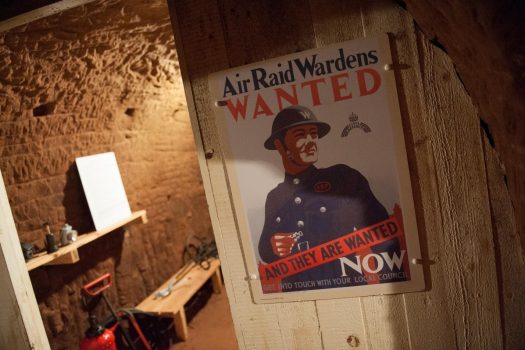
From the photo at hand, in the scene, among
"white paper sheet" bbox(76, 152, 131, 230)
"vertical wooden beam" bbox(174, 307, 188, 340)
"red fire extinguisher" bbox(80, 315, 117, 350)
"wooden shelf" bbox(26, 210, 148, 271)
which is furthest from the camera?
"vertical wooden beam" bbox(174, 307, 188, 340)

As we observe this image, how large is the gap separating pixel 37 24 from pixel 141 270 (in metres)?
2.99

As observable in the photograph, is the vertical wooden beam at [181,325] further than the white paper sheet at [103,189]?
Yes

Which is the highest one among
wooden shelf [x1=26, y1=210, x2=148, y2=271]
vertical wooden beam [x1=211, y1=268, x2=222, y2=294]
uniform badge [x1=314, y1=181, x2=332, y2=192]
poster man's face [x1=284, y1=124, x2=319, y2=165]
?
poster man's face [x1=284, y1=124, x2=319, y2=165]

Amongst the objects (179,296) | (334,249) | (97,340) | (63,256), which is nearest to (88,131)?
(63,256)

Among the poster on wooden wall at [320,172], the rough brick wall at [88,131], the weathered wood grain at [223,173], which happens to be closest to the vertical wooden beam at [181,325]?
the rough brick wall at [88,131]

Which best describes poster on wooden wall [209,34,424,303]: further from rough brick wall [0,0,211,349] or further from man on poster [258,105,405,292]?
rough brick wall [0,0,211,349]

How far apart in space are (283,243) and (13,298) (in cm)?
111

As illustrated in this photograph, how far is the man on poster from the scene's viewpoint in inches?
A: 41.6

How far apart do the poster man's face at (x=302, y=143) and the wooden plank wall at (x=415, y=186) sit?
0.25m

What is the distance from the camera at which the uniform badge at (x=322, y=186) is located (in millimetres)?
1074

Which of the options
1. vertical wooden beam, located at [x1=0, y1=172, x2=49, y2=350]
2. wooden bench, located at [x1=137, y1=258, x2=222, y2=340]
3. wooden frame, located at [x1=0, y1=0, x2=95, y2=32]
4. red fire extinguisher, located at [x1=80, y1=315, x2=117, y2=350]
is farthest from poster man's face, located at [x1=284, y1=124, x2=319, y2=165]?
wooden bench, located at [x1=137, y1=258, x2=222, y2=340]

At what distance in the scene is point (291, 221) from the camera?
112 cm

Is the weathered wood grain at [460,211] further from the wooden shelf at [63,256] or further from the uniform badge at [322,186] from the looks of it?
the wooden shelf at [63,256]

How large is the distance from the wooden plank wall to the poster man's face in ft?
0.84
